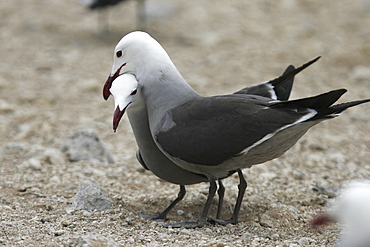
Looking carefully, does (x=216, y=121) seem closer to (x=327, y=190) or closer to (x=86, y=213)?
(x=86, y=213)

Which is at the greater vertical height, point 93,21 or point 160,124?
point 160,124

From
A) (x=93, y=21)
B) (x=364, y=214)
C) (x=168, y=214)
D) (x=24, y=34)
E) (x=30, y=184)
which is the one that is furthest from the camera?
(x=93, y=21)

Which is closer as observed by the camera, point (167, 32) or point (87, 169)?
point (87, 169)

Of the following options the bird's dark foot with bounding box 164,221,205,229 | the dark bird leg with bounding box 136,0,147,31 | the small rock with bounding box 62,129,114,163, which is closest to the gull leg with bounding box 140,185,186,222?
the bird's dark foot with bounding box 164,221,205,229

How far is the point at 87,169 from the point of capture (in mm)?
5477

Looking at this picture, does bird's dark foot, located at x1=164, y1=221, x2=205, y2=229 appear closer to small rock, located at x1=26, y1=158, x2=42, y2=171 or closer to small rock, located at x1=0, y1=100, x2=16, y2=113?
small rock, located at x1=26, y1=158, x2=42, y2=171

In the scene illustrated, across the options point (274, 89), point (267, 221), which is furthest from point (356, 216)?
point (274, 89)

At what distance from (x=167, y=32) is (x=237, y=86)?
319cm

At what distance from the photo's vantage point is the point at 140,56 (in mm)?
4316

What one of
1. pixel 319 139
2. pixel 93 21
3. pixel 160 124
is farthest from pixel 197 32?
pixel 160 124

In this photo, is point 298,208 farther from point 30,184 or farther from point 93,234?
point 30,184

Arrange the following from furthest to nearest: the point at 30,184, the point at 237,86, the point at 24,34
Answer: the point at 24,34
the point at 237,86
the point at 30,184

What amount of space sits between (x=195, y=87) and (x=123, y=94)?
163 inches

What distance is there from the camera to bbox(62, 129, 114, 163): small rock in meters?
5.72
